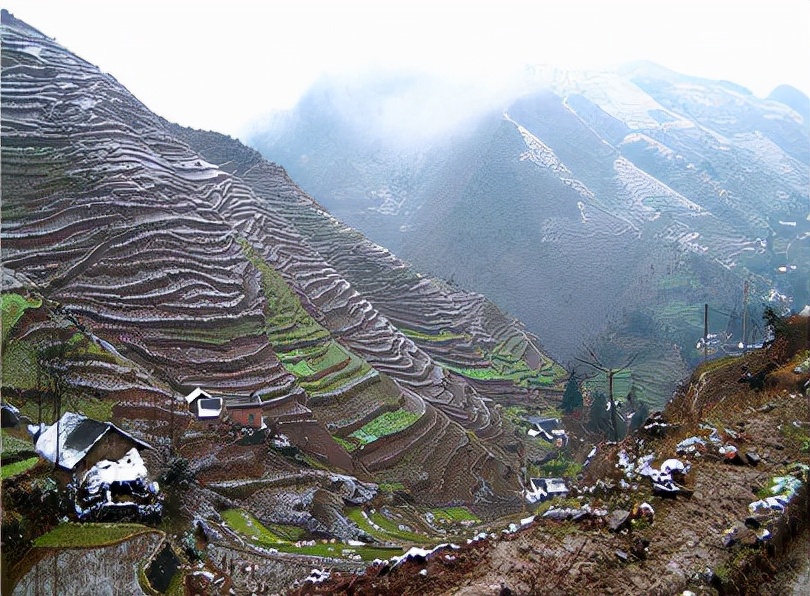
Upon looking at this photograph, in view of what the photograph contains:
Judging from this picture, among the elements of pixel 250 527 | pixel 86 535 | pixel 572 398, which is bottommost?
pixel 572 398

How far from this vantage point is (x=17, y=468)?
34.9 ft

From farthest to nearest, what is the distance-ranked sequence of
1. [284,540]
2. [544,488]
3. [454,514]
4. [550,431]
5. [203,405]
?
[550,431] → [544,488] → [454,514] → [203,405] → [284,540]

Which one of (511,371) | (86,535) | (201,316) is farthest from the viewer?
(511,371)

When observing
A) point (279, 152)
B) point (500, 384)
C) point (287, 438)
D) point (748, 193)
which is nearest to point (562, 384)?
point (500, 384)

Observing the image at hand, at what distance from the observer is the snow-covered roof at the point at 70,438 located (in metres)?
11.4

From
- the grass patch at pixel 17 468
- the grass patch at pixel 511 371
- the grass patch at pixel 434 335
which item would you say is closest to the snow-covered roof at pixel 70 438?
the grass patch at pixel 17 468

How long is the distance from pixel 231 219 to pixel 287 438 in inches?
599

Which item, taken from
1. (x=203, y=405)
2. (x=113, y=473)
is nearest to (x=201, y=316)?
(x=203, y=405)

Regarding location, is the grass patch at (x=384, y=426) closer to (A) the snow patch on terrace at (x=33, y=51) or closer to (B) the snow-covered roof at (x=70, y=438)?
(B) the snow-covered roof at (x=70, y=438)

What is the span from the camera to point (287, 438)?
18141 millimetres

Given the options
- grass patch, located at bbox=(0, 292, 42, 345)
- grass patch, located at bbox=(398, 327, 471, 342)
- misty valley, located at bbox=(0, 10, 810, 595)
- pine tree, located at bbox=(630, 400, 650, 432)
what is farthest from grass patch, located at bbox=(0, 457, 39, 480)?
grass patch, located at bbox=(398, 327, 471, 342)

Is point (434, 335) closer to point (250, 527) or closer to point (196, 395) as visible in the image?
point (196, 395)

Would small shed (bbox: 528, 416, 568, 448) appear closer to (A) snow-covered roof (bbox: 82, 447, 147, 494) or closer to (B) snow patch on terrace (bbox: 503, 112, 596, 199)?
(A) snow-covered roof (bbox: 82, 447, 147, 494)

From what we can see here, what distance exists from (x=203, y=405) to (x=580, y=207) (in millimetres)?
55011
